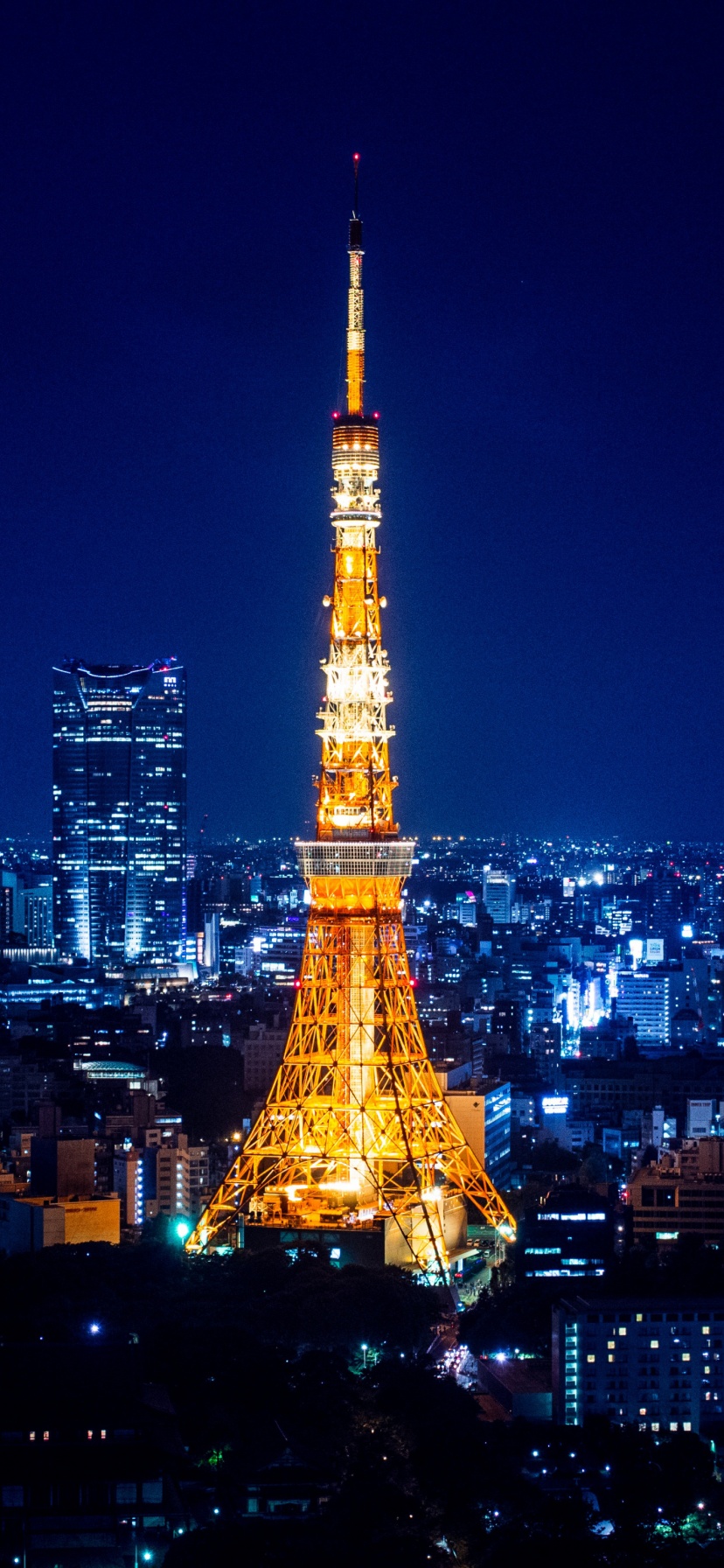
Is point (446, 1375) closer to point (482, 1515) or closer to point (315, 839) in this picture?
point (482, 1515)

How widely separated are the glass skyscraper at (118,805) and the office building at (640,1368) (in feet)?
161

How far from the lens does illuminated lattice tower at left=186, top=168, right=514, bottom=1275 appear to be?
84.6 ft

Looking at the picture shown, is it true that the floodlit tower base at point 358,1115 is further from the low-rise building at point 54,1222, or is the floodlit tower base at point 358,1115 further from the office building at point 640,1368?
the office building at point 640,1368

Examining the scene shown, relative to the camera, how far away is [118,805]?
71438 millimetres

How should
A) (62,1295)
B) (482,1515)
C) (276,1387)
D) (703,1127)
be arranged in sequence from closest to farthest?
(482,1515)
(276,1387)
(62,1295)
(703,1127)

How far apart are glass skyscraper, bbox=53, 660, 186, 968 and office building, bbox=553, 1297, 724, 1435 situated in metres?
49.1

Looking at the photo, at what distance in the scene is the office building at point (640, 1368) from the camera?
2116 cm

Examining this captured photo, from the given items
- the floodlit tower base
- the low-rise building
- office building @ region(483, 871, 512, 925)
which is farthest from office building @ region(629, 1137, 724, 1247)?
office building @ region(483, 871, 512, 925)

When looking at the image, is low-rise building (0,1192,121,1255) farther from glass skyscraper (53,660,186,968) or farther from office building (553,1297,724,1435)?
glass skyscraper (53,660,186,968)

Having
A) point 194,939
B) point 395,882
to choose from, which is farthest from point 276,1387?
→ point 194,939

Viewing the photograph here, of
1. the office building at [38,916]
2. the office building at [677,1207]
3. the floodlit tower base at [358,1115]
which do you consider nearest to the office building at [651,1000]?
the office building at [38,916]

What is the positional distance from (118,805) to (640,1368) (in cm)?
5075

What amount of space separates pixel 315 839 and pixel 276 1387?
7.38 m

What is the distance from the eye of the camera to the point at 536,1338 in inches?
910
